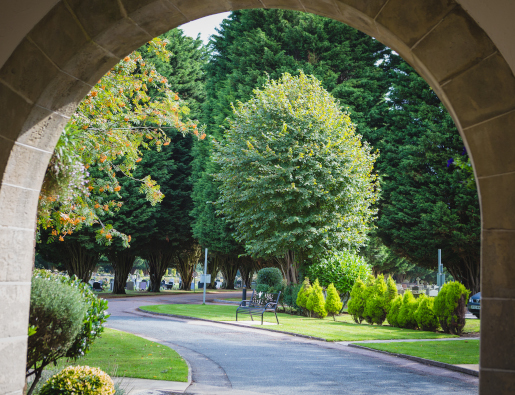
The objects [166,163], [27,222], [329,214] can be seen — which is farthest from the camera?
[166,163]

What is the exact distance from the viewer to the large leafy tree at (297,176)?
75.8 feet

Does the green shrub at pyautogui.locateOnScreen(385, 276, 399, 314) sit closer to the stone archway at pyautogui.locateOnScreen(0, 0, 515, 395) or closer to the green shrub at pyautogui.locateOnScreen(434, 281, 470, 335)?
the green shrub at pyautogui.locateOnScreen(434, 281, 470, 335)

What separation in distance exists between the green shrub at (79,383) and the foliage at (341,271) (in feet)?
60.2

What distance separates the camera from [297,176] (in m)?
22.6

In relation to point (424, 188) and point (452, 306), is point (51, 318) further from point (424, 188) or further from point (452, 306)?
point (424, 188)

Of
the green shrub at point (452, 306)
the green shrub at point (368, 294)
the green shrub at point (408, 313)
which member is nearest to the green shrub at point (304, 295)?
the green shrub at point (368, 294)

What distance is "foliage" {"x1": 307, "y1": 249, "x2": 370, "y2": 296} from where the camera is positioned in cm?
2308

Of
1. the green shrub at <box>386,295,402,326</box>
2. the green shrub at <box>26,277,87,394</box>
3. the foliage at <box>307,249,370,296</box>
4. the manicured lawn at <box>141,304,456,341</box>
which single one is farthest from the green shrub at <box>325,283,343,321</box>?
the green shrub at <box>26,277,87,394</box>

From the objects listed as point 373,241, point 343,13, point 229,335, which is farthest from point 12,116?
point 373,241

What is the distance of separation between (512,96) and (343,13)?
123cm

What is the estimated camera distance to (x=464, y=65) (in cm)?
301

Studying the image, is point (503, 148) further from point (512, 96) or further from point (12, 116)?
point (12, 116)

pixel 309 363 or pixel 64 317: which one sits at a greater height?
pixel 64 317

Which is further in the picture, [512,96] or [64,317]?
[64,317]
